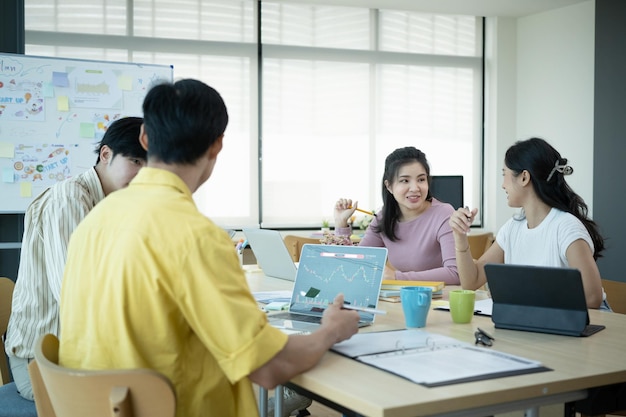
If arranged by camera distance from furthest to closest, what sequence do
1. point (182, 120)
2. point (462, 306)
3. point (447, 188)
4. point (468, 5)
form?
1. point (468, 5)
2. point (447, 188)
3. point (462, 306)
4. point (182, 120)

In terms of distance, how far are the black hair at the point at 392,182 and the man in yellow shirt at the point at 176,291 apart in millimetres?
1743

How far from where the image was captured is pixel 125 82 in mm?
4695

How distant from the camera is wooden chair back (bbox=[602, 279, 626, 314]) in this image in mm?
2654

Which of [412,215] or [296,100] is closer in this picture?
[412,215]

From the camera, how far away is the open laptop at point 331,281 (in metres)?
1.93

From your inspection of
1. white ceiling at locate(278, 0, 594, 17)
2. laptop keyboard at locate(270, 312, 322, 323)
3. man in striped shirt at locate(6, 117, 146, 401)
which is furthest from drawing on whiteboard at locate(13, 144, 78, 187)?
white ceiling at locate(278, 0, 594, 17)

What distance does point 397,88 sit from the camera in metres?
7.61

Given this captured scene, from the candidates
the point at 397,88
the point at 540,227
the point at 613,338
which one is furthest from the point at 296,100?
the point at 613,338

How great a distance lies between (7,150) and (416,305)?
3340 mm

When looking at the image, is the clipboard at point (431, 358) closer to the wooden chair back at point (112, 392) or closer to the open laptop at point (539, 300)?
the open laptop at point (539, 300)

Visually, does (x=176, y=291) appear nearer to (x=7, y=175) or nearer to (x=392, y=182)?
(x=392, y=182)

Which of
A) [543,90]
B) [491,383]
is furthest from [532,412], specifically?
[543,90]

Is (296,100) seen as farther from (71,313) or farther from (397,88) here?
(71,313)

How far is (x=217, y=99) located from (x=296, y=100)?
5801mm
